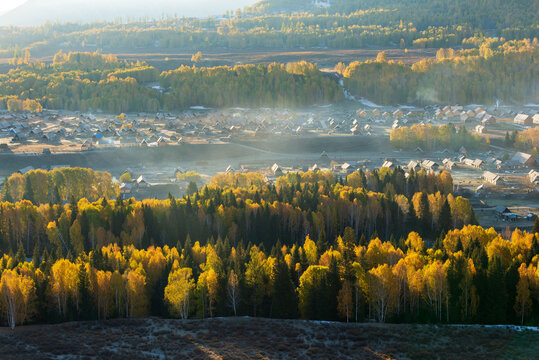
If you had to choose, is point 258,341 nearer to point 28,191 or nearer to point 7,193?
point 28,191

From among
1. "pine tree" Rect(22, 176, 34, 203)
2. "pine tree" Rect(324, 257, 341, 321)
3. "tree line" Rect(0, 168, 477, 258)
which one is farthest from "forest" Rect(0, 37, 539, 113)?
"pine tree" Rect(324, 257, 341, 321)

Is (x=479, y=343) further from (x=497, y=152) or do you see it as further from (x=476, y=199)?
(x=497, y=152)

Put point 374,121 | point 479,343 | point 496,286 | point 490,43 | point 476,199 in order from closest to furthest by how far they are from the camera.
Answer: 1. point 479,343
2. point 496,286
3. point 476,199
4. point 374,121
5. point 490,43

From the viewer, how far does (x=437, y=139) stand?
3920 inches

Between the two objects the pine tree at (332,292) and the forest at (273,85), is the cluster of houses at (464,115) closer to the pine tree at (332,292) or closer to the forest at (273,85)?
the forest at (273,85)

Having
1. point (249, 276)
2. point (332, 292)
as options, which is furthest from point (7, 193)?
point (332, 292)

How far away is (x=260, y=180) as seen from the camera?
71188 millimetres

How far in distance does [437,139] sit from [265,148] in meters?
26.4

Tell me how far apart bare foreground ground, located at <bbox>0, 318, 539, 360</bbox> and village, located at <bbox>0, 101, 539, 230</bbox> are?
86.8ft

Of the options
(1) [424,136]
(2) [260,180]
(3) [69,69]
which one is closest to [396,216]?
(2) [260,180]

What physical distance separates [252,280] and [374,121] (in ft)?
298

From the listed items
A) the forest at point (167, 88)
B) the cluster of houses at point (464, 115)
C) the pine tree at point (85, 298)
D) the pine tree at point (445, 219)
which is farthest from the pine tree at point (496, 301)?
the forest at point (167, 88)

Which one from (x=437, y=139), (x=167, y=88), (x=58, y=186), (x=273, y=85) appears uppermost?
(x=273, y=85)

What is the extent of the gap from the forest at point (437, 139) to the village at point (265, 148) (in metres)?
1.53
